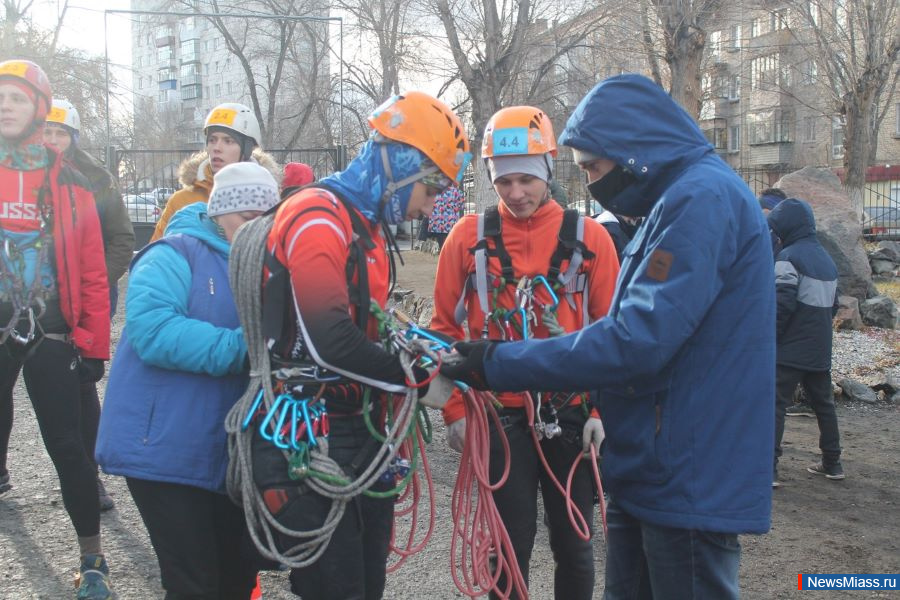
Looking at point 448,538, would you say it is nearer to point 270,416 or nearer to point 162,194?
point 270,416

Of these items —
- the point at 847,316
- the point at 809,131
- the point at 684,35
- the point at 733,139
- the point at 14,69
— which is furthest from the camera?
the point at 733,139

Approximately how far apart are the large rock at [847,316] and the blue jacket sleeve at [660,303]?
8882 millimetres

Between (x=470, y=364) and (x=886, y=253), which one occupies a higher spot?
(x=886, y=253)

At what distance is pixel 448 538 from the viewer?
4582 millimetres

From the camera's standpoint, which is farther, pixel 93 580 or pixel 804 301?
pixel 804 301

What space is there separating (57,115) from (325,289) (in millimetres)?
3386

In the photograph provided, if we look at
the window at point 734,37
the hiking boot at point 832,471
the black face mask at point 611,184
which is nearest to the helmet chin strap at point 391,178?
the black face mask at point 611,184

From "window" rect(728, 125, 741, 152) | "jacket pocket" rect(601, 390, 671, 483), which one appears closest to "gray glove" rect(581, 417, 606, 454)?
"jacket pocket" rect(601, 390, 671, 483)

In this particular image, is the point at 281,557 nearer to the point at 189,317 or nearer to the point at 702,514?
the point at 189,317

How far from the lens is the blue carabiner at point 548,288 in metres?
3.13

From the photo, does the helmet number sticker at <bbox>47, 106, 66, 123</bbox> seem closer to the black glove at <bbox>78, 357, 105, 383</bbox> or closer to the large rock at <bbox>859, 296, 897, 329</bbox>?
the black glove at <bbox>78, 357, 105, 383</bbox>

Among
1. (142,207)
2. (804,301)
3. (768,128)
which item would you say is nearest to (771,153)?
(768,128)

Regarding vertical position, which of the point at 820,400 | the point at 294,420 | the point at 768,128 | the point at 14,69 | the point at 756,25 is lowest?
the point at 820,400

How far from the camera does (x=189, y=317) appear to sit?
2770 mm
